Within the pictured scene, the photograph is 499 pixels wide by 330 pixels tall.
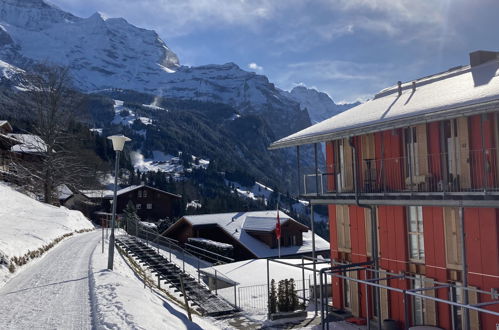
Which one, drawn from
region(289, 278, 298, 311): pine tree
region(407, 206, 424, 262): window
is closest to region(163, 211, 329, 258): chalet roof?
region(289, 278, 298, 311): pine tree

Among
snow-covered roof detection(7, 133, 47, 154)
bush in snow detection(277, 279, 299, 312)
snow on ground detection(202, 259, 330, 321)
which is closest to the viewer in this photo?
bush in snow detection(277, 279, 299, 312)

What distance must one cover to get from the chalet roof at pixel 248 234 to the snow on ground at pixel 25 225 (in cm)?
1715

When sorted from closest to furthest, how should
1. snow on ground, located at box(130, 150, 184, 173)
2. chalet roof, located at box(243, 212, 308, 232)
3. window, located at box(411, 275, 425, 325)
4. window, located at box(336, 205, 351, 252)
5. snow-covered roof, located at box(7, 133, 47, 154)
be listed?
window, located at box(411, 275, 425, 325) < window, located at box(336, 205, 351, 252) < snow-covered roof, located at box(7, 133, 47, 154) < chalet roof, located at box(243, 212, 308, 232) < snow on ground, located at box(130, 150, 184, 173)

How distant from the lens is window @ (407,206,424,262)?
1705 centimetres

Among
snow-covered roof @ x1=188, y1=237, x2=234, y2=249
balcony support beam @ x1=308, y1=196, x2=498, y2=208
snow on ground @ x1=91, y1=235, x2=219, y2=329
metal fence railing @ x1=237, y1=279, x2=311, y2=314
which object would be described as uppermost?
balcony support beam @ x1=308, y1=196, x2=498, y2=208

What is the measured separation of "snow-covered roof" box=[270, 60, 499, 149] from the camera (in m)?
12.5

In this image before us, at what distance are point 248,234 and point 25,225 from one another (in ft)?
96.6

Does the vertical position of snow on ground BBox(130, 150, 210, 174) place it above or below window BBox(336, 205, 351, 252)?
above

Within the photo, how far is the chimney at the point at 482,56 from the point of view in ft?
61.7

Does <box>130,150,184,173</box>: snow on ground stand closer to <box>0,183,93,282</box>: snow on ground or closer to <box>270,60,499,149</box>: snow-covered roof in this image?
<box>0,183,93,282</box>: snow on ground

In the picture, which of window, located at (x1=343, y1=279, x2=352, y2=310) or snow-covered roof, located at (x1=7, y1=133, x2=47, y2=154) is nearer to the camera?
window, located at (x1=343, y1=279, x2=352, y2=310)

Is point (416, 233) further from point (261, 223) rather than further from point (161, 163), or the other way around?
point (161, 163)

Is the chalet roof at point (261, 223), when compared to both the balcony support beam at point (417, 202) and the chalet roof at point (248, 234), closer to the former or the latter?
the chalet roof at point (248, 234)

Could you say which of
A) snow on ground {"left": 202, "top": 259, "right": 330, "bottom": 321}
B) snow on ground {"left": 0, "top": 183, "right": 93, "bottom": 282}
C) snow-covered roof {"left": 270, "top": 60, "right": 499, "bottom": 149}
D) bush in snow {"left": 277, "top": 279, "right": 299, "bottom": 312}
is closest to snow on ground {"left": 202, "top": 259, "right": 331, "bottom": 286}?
snow on ground {"left": 202, "top": 259, "right": 330, "bottom": 321}
